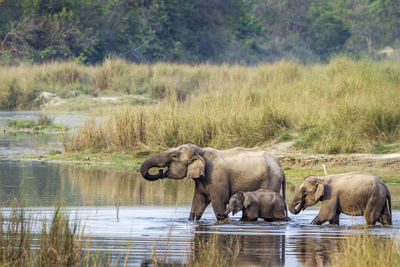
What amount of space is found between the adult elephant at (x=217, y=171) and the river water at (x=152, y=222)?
14.4 inches

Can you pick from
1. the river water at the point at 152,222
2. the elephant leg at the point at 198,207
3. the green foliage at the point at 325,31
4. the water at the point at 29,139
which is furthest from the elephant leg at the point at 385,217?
the green foliage at the point at 325,31

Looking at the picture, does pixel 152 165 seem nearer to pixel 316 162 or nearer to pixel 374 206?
pixel 374 206

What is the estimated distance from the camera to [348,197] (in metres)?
11.8

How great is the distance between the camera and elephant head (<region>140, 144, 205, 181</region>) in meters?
11.6

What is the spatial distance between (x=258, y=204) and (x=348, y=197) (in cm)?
124

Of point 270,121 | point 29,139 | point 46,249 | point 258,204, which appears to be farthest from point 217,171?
point 29,139

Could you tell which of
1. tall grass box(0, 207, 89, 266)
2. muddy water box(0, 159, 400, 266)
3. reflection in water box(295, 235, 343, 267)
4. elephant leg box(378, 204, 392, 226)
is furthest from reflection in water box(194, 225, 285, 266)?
elephant leg box(378, 204, 392, 226)

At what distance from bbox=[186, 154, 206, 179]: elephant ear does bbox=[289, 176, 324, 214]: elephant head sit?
1.44m

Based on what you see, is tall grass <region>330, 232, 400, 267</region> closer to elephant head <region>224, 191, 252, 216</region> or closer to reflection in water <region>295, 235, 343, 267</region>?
reflection in water <region>295, 235, 343, 267</region>

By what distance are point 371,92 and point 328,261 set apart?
12646 mm

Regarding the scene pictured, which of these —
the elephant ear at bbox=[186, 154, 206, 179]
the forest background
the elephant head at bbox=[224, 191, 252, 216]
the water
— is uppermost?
the forest background

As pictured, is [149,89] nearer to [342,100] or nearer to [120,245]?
[342,100]

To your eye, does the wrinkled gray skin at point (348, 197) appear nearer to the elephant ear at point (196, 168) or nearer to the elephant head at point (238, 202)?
the elephant head at point (238, 202)

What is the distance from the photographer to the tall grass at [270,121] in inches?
728
